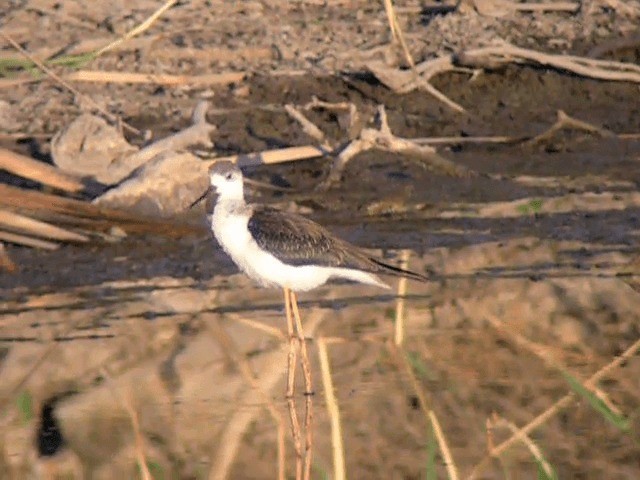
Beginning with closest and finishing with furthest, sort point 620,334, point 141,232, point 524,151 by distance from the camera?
point 620,334 < point 141,232 < point 524,151

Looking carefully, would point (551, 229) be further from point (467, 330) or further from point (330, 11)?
point (330, 11)

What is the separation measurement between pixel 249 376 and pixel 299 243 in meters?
0.63

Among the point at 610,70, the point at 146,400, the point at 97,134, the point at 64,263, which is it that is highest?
Result: the point at 610,70

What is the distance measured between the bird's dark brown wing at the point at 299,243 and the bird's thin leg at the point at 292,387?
9.8 inches

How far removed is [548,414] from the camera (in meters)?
6.52

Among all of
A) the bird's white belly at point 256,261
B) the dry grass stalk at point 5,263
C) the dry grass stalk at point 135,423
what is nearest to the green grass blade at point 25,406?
the dry grass stalk at point 135,423

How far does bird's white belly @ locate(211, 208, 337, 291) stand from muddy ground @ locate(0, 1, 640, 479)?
43cm

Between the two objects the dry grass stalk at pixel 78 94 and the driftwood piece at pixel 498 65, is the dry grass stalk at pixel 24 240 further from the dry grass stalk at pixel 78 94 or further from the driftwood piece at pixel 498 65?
the driftwood piece at pixel 498 65

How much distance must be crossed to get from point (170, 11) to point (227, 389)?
5003mm

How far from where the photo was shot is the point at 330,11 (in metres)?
11.9

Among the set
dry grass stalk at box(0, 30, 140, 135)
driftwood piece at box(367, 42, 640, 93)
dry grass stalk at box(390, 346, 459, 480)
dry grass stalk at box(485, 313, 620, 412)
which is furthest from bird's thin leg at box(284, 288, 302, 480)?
driftwood piece at box(367, 42, 640, 93)

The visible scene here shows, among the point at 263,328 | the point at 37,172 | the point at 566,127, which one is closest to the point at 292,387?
the point at 263,328

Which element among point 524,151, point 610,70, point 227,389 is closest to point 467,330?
point 227,389

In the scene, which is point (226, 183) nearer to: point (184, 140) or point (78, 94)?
point (184, 140)
